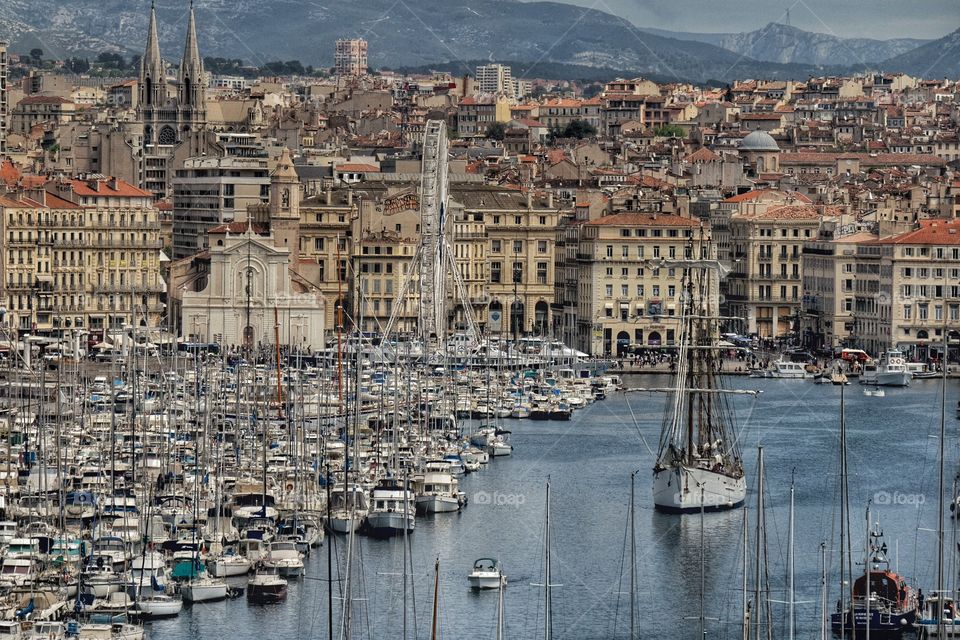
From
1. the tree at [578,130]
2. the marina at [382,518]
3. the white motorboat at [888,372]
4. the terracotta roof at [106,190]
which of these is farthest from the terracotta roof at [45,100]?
the marina at [382,518]

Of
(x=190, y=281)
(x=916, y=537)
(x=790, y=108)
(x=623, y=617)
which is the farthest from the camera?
(x=790, y=108)

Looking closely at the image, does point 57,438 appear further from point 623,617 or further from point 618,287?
point 618,287

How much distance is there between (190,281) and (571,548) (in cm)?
Result: 3088

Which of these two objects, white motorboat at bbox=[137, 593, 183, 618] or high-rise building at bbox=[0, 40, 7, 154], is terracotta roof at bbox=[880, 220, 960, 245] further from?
high-rise building at bbox=[0, 40, 7, 154]

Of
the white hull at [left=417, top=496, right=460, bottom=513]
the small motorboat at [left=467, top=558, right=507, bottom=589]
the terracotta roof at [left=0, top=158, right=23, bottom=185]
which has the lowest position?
the small motorboat at [left=467, top=558, right=507, bottom=589]

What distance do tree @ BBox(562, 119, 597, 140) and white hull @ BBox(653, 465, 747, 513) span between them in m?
75.8

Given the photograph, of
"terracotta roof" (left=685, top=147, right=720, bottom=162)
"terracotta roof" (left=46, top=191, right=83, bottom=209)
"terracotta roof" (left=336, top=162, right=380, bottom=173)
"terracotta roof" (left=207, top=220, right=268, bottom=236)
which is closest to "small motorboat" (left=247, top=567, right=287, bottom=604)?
"terracotta roof" (left=207, top=220, right=268, bottom=236)

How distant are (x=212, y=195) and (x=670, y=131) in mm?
44600

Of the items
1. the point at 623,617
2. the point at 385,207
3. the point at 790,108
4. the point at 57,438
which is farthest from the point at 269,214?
the point at 790,108

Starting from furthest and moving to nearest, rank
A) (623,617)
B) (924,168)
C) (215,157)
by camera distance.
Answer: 1. (924,168)
2. (215,157)
3. (623,617)

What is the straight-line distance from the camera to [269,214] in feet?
233

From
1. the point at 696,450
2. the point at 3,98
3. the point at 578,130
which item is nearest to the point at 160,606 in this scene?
the point at 696,450

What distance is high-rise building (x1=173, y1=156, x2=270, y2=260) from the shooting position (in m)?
76.4

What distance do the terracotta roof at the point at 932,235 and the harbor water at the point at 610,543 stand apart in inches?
535
